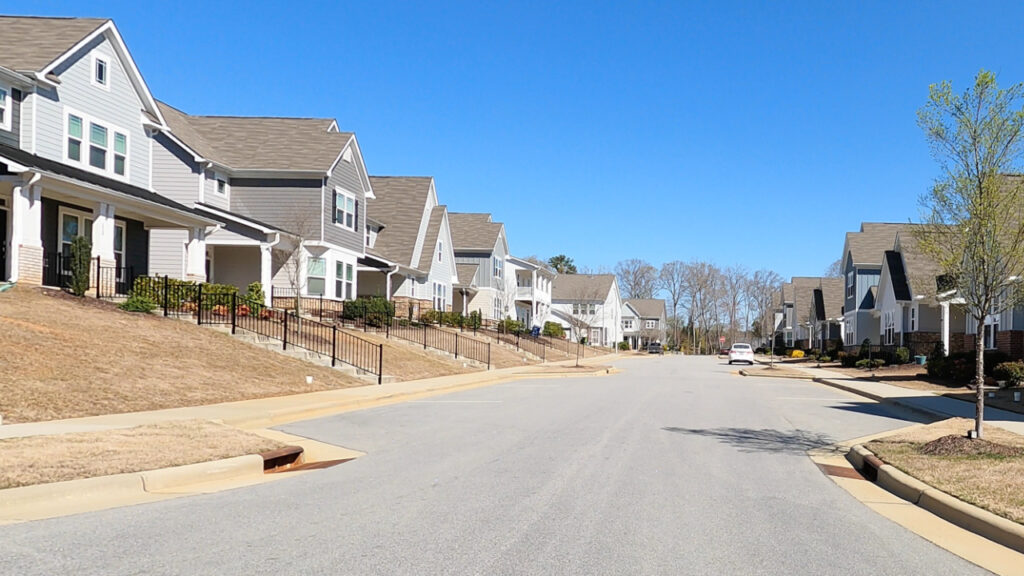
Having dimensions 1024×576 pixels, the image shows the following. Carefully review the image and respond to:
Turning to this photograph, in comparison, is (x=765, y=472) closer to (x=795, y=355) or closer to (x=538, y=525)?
(x=538, y=525)

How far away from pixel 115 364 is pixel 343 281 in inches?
845

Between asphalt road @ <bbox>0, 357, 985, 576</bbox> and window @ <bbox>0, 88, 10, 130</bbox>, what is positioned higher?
window @ <bbox>0, 88, 10, 130</bbox>

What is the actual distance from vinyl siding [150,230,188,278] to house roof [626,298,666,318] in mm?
98152

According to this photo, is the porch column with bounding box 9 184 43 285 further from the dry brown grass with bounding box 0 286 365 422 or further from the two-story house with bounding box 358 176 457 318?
the two-story house with bounding box 358 176 457 318

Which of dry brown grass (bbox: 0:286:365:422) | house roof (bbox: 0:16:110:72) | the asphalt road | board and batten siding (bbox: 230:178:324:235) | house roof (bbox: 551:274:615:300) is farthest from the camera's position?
house roof (bbox: 551:274:615:300)

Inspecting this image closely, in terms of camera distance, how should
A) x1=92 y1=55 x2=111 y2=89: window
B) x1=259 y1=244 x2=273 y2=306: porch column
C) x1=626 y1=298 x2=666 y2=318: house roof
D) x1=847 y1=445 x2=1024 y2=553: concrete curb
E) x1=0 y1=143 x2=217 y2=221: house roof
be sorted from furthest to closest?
x1=626 y1=298 x2=666 y2=318: house roof → x1=259 y1=244 x2=273 y2=306: porch column → x1=92 y1=55 x2=111 y2=89: window → x1=0 y1=143 x2=217 y2=221: house roof → x1=847 y1=445 x2=1024 y2=553: concrete curb

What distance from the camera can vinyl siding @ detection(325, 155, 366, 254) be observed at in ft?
122

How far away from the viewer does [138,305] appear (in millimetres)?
23203

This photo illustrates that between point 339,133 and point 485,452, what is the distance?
1171 inches

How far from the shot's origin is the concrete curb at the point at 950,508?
735 centimetres

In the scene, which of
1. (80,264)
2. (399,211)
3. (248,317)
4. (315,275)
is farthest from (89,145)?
(399,211)

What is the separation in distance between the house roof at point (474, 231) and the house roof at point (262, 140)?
22.9 m

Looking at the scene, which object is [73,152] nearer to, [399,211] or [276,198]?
[276,198]

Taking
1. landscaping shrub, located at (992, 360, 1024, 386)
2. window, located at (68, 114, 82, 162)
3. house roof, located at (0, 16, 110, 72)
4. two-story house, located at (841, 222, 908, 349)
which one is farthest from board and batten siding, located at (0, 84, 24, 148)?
two-story house, located at (841, 222, 908, 349)
